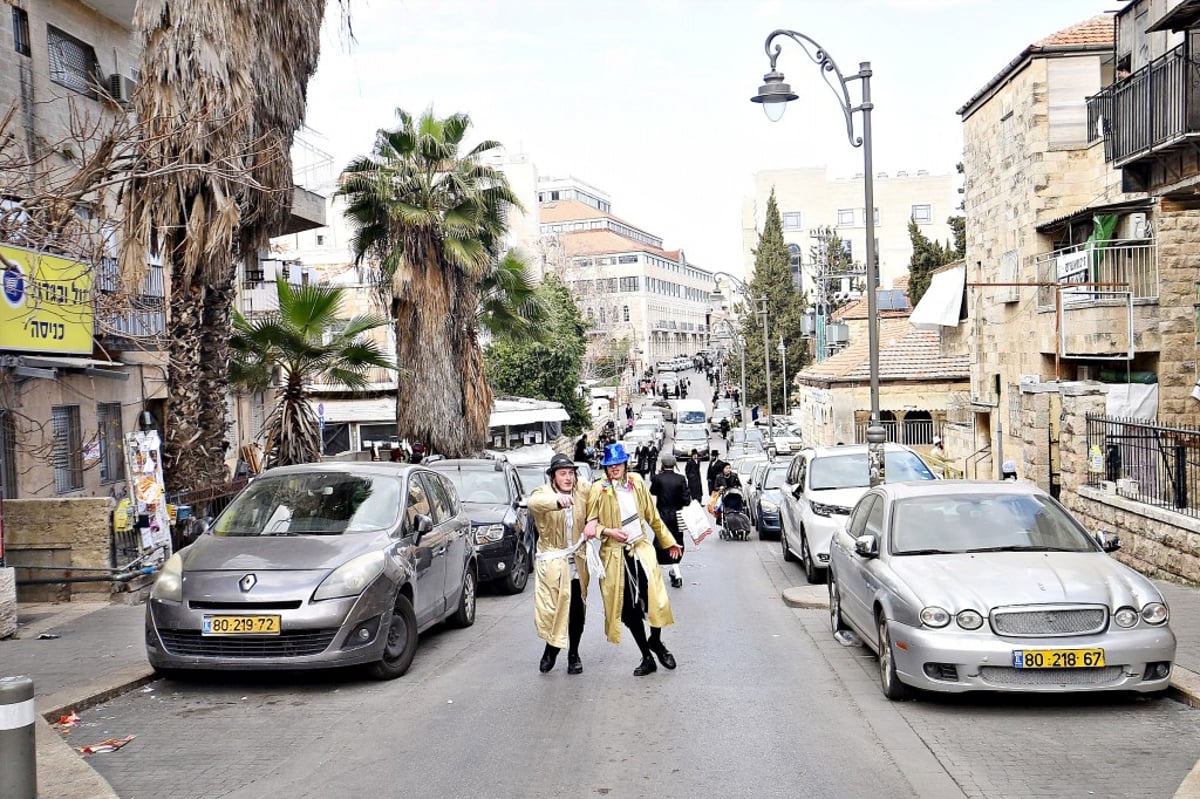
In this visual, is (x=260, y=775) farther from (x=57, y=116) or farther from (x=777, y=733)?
(x=57, y=116)

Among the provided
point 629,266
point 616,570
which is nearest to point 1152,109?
point 616,570

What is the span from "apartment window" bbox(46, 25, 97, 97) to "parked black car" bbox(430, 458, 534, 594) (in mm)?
9311

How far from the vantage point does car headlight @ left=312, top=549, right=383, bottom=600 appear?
27.3ft

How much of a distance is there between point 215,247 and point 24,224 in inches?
232

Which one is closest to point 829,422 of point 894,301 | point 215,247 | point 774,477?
point 894,301

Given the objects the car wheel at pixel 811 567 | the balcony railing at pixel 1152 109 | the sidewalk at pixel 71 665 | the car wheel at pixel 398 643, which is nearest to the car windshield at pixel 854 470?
the car wheel at pixel 811 567

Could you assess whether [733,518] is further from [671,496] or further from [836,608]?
[836,608]

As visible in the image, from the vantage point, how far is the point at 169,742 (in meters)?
7.18

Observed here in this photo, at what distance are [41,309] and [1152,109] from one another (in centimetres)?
1400

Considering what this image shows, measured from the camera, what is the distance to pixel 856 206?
9569 cm

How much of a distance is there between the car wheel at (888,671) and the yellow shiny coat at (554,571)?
2321 millimetres

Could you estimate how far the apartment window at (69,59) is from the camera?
1880cm

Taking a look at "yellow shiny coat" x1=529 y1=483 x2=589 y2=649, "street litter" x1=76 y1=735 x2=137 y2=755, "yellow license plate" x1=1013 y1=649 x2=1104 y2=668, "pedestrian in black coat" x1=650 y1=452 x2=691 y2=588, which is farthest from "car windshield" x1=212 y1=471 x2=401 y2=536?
"yellow license plate" x1=1013 y1=649 x2=1104 y2=668

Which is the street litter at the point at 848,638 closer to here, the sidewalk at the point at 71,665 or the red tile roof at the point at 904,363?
the sidewalk at the point at 71,665
